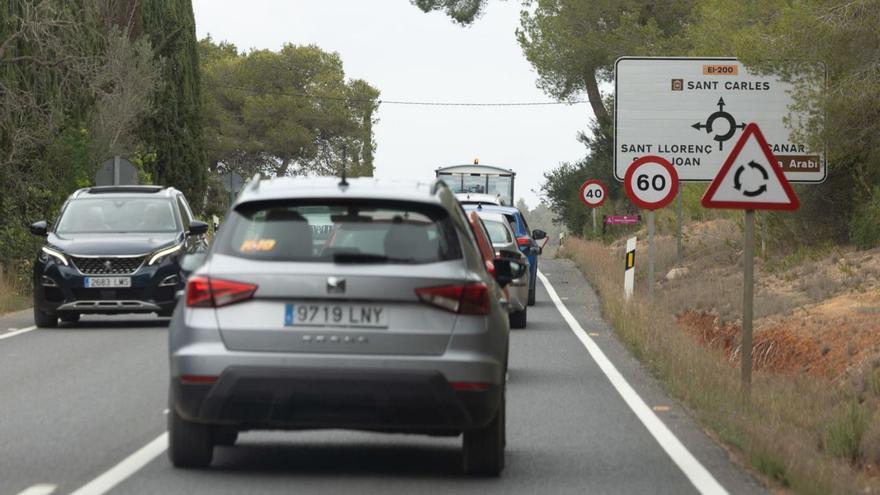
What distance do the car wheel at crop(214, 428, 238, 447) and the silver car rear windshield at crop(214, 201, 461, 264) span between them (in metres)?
1.55

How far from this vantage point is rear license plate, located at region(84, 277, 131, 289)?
21.2 meters

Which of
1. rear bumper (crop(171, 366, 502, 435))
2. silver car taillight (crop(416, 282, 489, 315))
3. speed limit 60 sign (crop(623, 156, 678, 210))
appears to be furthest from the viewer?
speed limit 60 sign (crop(623, 156, 678, 210))

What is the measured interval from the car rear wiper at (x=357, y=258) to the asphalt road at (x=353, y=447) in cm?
117

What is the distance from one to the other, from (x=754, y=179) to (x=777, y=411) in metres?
2.07

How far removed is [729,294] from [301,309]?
61.4ft

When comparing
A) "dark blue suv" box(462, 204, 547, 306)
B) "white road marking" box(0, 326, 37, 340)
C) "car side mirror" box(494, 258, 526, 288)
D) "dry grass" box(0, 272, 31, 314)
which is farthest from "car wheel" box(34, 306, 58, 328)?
"car side mirror" box(494, 258, 526, 288)

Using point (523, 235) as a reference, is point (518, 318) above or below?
below

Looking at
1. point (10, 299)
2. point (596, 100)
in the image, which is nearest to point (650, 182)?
point (10, 299)

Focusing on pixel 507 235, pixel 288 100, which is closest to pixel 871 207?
pixel 507 235

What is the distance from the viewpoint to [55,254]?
848 inches

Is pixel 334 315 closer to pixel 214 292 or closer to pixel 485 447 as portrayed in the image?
pixel 214 292

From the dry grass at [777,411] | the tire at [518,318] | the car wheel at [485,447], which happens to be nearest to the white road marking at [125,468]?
the car wheel at [485,447]

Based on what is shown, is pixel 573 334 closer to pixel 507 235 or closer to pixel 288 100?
pixel 507 235

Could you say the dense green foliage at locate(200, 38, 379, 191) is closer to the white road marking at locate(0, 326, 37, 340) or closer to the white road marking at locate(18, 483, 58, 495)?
the white road marking at locate(0, 326, 37, 340)
